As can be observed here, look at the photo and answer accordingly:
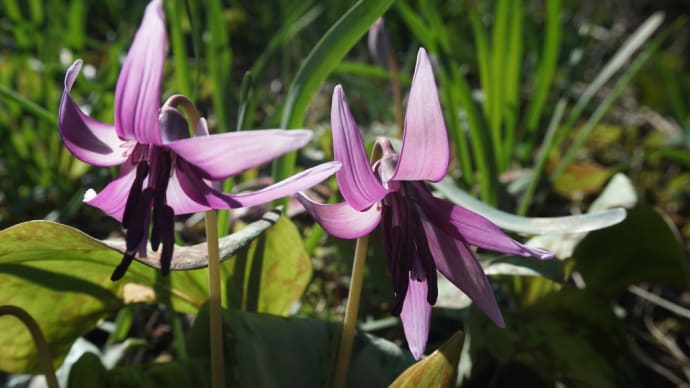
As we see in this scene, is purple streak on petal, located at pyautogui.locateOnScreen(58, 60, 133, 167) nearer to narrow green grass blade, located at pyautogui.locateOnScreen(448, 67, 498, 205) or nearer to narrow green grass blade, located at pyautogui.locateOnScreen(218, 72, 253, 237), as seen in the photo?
narrow green grass blade, located at pyautogui.locateOnScreen(218, 72, 253, 237)

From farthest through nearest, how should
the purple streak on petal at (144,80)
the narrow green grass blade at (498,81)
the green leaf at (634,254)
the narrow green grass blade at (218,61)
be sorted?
the narrow green grass blade at (498,81) → the narrow green grass blade at (218,61) → the green leaf at (634,254) → the purple streak on petal at (144,80)

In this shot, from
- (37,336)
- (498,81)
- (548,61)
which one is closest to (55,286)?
(37,336)

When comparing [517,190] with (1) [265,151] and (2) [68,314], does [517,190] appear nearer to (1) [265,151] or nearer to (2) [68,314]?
(2) [68,314]

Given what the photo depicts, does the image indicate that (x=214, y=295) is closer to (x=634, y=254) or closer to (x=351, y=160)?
(x=351, y=160)

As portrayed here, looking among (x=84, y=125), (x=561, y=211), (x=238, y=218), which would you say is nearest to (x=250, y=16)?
(x=561, y=211)

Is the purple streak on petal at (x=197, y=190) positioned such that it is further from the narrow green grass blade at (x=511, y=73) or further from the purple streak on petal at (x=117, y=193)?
the narrow green grass blade at (x=511, y=73)

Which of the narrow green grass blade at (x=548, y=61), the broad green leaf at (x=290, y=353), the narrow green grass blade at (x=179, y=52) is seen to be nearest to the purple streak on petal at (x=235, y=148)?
the broad green leaf at (x=290, y=353)
